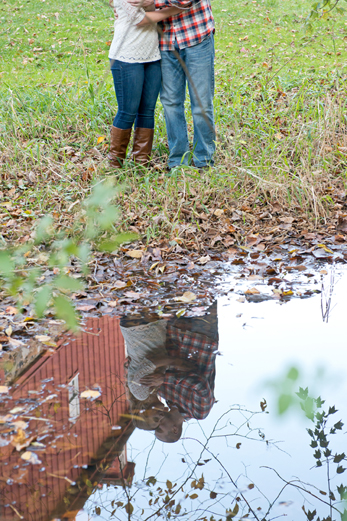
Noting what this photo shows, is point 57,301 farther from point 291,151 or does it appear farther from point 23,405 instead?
point 291,151

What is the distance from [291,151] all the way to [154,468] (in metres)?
3.41

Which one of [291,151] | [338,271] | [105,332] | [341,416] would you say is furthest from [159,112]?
[341,416]

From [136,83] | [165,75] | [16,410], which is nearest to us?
[16,410]

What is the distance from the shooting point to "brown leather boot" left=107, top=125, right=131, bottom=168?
4.20m

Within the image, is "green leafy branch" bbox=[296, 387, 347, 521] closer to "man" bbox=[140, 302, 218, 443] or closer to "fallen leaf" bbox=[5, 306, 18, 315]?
"man" bbox=[140, 302, 218, 443]

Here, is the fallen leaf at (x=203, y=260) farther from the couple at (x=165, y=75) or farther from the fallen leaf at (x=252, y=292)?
the couple at (x=165, y=75)

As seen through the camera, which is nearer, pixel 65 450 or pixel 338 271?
pixel 65 450

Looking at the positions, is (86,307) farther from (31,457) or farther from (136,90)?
(136,90)

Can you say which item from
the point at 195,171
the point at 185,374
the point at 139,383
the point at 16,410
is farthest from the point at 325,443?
the point at 195,171

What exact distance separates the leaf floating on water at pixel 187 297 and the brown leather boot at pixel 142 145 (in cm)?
178

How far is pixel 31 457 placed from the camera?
1763 mm

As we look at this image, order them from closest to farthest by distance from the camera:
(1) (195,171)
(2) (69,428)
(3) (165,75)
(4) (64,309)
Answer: (4) (64,309) < (2) (69,428) < (3) (165,75) < (1) (195,171)

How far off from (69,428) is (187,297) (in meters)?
1.21

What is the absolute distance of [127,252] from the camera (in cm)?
352
